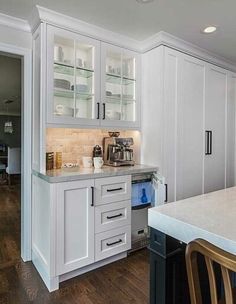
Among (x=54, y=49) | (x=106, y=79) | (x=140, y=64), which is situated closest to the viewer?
(x=54, y=49)

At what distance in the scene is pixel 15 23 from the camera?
2316mm

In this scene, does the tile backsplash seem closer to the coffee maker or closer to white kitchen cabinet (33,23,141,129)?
the coffee maker

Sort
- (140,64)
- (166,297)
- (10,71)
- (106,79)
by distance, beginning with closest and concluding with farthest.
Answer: (166,297) → (106,79) → (140,64) → (10,71)

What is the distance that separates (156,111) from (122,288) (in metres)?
1.90

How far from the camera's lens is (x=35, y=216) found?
7.97ft

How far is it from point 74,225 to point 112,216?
43 centimetres

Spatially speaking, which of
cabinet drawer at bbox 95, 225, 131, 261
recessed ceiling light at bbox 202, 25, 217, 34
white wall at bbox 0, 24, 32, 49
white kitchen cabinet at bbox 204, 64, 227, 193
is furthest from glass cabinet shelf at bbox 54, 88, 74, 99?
white kitchen cabinet at bbox 204, 64, 227, 193

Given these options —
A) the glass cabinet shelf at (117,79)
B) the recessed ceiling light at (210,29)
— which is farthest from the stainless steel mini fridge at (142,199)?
the recessed ceiling light at (210,29)

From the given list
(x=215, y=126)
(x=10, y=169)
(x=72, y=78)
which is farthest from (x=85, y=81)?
(x=10, y=169)

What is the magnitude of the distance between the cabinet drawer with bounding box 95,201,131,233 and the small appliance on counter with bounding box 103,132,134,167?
0.52m

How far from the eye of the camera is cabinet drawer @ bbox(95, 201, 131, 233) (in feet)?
7.53

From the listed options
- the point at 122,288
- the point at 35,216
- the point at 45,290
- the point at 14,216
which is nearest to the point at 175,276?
the point at 122,288

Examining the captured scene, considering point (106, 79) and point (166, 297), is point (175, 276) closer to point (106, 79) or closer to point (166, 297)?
point (166, 297)

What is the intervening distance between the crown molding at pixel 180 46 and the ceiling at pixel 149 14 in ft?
0.24
